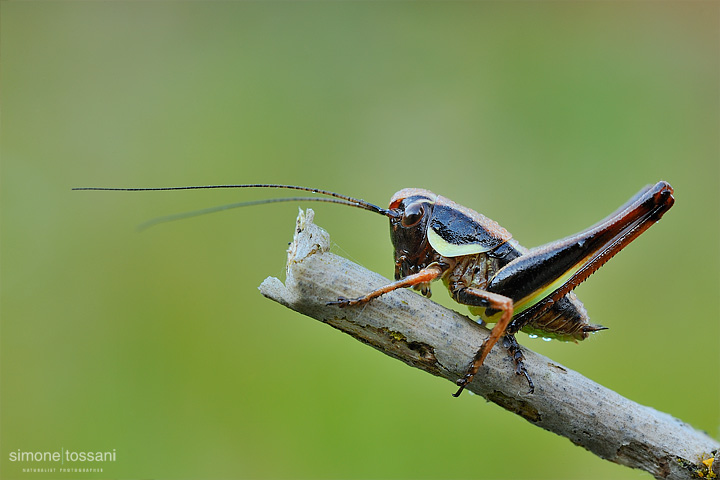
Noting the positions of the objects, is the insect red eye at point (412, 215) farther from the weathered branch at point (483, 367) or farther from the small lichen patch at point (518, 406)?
the small lichen patch at point (518, 406)

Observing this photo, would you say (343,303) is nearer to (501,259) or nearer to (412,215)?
(412,215)

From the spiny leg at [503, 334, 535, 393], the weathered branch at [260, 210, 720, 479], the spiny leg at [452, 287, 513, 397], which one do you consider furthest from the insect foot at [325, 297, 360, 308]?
the spiny leg at [503, 334, 535, 393]

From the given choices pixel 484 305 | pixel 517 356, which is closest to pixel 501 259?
pixel 484 305

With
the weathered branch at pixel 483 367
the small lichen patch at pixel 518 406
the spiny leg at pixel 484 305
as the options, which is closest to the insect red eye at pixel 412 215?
the spiny leg at pixel 484 305

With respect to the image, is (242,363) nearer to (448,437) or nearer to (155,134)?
(448,437)

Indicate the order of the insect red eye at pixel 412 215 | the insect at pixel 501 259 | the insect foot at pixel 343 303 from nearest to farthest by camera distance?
the insect foot at pixel 343 303
the insect at pixel 501 259
the insect red eye at pixel 412 215

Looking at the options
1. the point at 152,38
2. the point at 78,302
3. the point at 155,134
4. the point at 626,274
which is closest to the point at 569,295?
the point at 626,274
